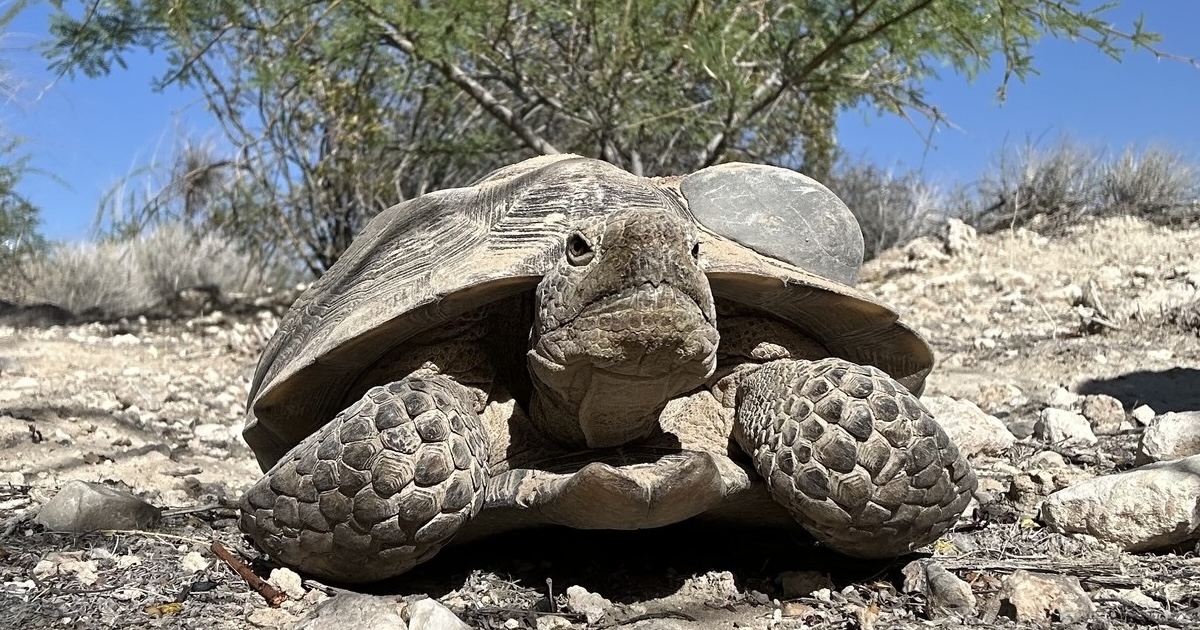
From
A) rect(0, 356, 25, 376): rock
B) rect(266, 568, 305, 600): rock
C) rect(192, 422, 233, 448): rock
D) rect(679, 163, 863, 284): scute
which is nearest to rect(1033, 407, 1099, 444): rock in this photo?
rect(679, 163, 863, 284): scute

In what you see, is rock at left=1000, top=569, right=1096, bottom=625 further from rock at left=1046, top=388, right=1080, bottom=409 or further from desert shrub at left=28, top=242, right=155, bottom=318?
desert shrub at left=28, top=242, right=155, bottom=318

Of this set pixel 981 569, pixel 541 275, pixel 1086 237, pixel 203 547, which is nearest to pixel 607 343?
pixel 541 275

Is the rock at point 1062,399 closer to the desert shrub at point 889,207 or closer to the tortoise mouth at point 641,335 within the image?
the tortoise mouth at point 641,335

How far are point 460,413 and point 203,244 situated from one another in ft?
34.6

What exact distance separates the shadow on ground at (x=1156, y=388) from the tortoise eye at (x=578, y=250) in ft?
10.5

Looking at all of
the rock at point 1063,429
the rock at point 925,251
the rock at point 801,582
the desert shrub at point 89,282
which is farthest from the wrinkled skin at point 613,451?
the desert shrub at point 89,282

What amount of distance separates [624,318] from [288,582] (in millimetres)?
1016

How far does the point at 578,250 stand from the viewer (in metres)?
1.90

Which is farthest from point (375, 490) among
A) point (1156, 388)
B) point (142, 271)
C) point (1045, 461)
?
point (142, 271)

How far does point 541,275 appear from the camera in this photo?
2.12 m

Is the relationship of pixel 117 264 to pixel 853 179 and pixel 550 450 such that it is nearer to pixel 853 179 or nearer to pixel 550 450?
pixel 853 179

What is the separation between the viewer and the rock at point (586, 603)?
2008 mm

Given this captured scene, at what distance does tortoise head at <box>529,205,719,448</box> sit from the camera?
1748 mm

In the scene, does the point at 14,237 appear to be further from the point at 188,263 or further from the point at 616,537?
the point at 616,537
